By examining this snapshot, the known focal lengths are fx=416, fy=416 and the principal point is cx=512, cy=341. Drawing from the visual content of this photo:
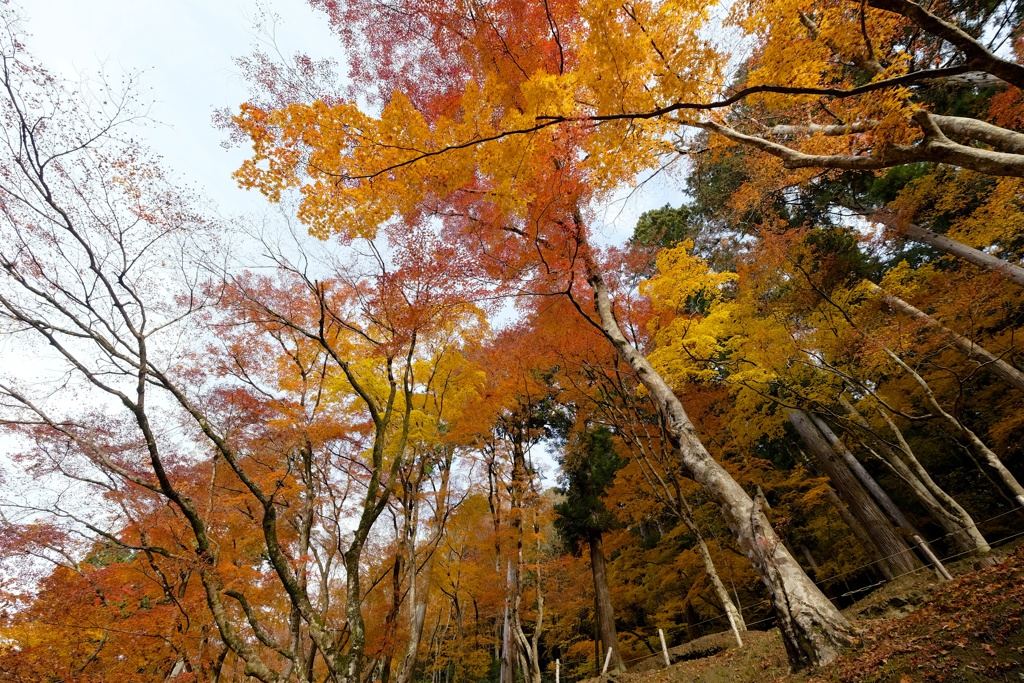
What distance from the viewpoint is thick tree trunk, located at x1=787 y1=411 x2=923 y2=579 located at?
10.9 m

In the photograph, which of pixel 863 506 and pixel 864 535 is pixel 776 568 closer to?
pixel 863 506

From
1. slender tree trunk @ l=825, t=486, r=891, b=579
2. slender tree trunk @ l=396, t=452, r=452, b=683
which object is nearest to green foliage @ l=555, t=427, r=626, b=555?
slender tree trunk @ l=396, t=452, r=452, b=683

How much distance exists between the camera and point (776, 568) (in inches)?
163

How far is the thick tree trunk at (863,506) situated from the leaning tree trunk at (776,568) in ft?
29.8

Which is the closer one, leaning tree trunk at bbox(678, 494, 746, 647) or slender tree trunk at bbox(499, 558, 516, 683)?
leaning tree trunk at bbox(678, 494, 746, 647)

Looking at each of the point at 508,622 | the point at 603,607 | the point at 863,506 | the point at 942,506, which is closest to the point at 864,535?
the point at 863,506

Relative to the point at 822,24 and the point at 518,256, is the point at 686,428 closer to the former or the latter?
the point at 518,256

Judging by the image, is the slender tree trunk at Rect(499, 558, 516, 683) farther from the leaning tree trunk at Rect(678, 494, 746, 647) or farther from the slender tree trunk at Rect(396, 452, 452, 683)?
the leaning tree trunk at Rect(678, 494, 746, 647)

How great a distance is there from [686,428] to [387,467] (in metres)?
7.74

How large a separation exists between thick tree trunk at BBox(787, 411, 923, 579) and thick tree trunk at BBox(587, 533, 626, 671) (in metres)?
7.15

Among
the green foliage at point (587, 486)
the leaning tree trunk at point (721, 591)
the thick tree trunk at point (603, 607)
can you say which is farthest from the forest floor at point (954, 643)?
the green foliage at point (587, 486)

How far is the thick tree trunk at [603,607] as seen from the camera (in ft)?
36.1

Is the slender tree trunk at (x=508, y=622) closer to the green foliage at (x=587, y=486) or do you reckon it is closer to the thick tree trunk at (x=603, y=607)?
the thick tree trunk at (x=603, y=607)

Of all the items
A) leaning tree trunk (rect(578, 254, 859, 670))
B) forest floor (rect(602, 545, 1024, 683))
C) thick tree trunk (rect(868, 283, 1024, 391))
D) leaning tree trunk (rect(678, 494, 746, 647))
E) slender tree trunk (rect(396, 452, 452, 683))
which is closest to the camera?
forest floor (rect(602, 545, 1024, 683))
